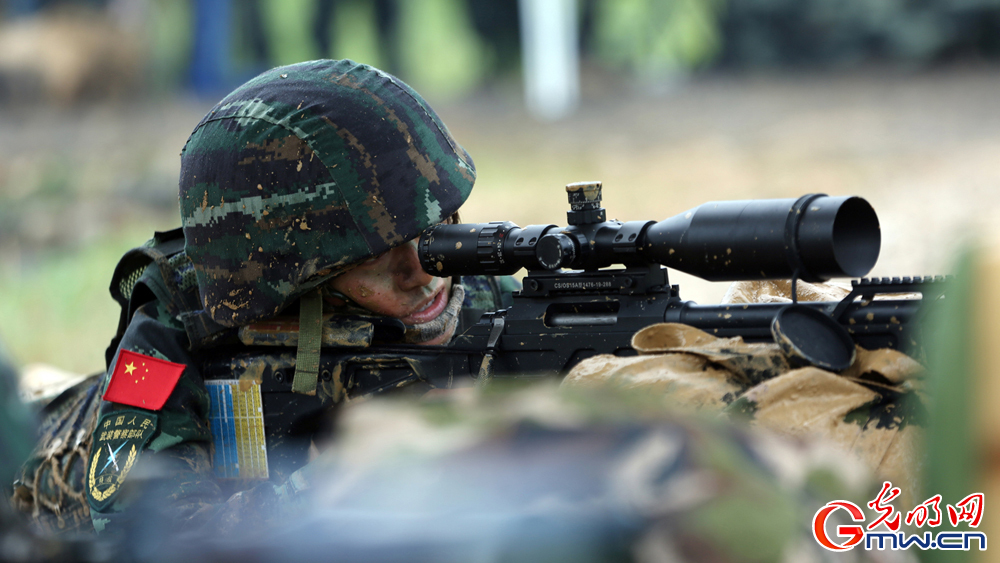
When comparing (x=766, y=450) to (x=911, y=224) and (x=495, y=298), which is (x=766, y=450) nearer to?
(x=495, y=298)

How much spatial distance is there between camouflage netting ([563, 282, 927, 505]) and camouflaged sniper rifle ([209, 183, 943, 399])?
2.2 inches

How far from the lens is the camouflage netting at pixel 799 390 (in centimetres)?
169

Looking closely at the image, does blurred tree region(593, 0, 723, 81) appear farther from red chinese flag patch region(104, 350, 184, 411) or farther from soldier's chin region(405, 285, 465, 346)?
red chinese flag patch region(104, 350, 184, 411)

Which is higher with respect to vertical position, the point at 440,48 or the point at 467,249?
A: the point at 440,48

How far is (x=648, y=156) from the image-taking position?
42.4ft

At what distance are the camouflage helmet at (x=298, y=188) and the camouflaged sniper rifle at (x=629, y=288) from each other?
0.59 feet

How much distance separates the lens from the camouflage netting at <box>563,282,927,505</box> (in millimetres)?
1692

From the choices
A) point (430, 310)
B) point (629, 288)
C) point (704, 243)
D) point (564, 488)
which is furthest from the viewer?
point (430, 310)

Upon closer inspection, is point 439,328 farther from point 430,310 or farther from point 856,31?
point 856,31

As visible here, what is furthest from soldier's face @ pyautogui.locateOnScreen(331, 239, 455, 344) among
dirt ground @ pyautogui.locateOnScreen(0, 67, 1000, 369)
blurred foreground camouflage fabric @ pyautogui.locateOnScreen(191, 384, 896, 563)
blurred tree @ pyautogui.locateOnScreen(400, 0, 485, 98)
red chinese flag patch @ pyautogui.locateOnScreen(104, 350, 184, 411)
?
blurred tree @ pyautogui.locateOnScreen(400, 0, 485, 98)

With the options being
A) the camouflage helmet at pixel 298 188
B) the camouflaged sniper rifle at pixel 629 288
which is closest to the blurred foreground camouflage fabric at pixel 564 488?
the camouflaged sniper rifle at pixel 629 288

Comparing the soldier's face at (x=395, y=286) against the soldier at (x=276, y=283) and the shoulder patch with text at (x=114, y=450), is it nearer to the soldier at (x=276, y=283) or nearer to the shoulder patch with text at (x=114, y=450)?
the soldier at (x=276, y=283)

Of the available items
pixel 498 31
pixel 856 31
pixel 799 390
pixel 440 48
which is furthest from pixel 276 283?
pixel 856 31

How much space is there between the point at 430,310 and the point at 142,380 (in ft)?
2.67
